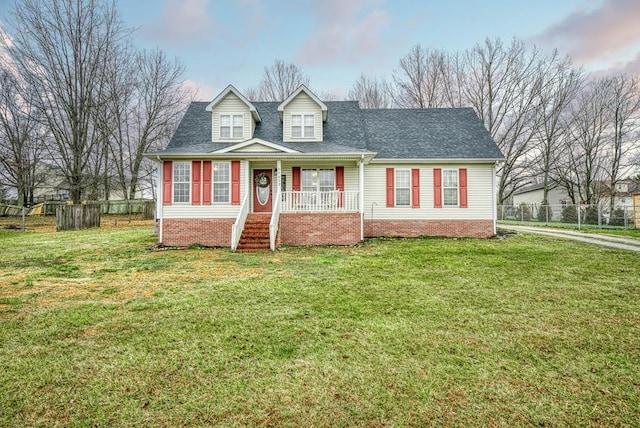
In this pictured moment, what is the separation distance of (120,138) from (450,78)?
3093cm

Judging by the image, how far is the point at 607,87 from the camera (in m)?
25.7

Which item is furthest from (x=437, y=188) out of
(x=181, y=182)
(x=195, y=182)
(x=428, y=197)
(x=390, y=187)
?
(x=181, y=182)

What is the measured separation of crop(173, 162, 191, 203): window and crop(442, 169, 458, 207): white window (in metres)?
10.6

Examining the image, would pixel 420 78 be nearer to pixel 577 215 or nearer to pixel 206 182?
pixel 577 215

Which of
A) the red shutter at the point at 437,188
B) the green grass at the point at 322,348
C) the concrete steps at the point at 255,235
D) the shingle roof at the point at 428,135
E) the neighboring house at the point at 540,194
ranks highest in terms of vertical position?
the shingle roof at the point at 428,135

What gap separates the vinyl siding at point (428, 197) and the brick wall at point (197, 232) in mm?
5945

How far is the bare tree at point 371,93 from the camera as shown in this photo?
1240 inches

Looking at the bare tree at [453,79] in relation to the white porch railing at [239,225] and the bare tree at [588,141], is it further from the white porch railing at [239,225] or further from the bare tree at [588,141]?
the white porch railing at [239,225]

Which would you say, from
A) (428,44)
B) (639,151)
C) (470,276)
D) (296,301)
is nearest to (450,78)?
(428,44)

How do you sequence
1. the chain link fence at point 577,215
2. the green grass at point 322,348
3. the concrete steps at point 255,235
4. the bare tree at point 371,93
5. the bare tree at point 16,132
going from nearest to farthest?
the green grass at point 322,348 → the concrete steps at point 255,235 → the chain link fence at point 577,215 → the bare tree at point 16,132 → the bare tree at point 371,93

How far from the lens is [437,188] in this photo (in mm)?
13719

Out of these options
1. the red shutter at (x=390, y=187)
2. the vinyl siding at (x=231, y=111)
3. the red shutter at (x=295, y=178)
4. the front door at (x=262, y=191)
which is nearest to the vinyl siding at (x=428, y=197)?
the red shutter at (x=390, y=187)

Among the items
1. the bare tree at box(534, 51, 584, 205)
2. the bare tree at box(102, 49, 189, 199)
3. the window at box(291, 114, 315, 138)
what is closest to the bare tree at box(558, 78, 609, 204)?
the bare tree at box(534, 51, 584, 205)

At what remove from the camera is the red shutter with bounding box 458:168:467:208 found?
13602 mm
